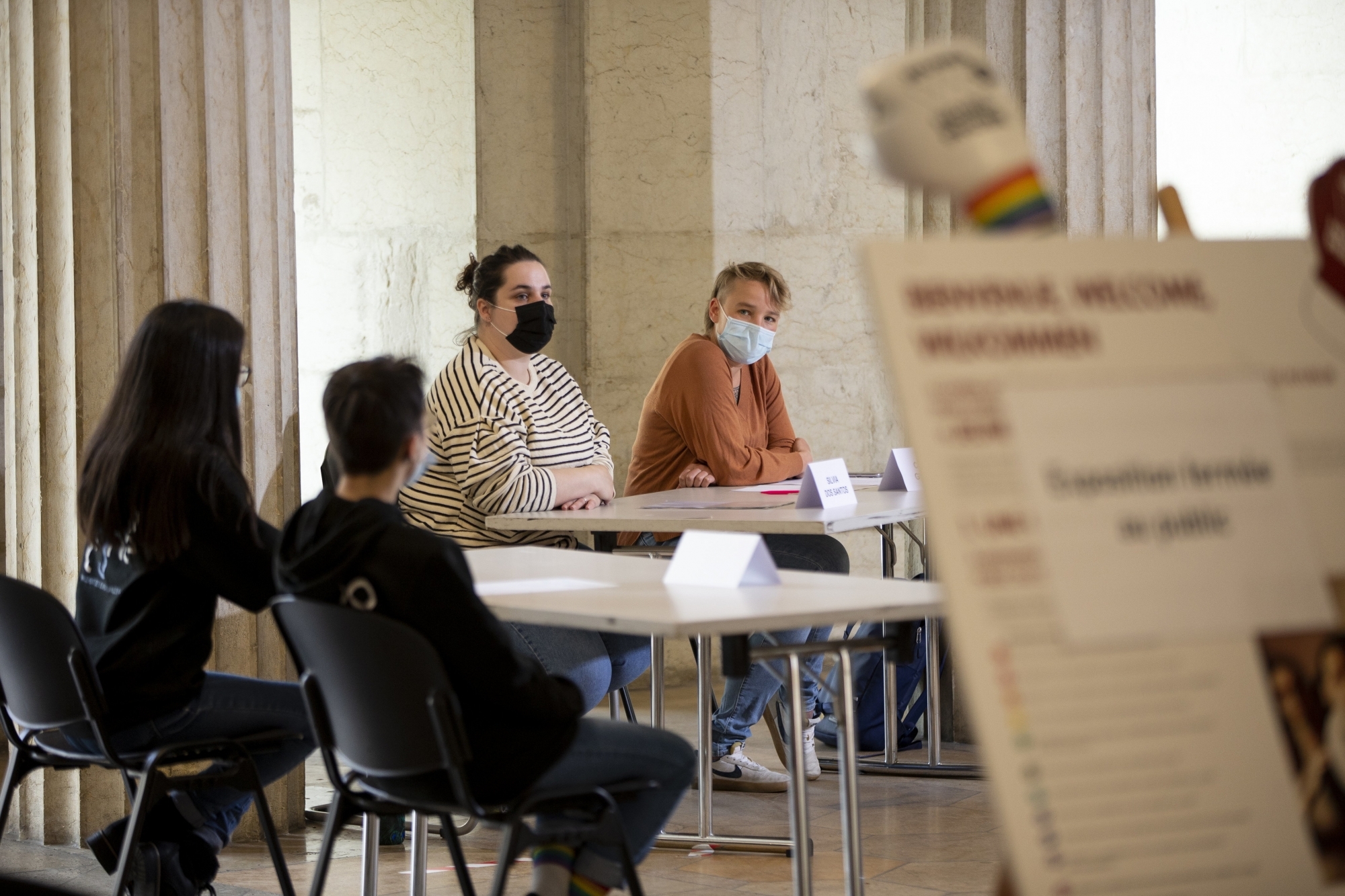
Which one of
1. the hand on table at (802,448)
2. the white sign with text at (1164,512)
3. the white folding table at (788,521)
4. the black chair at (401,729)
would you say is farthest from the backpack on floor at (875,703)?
the white sign with text at (1164,512)

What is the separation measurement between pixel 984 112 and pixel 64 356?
10.3ft

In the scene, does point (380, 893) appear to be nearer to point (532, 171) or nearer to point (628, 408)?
point (628, 408)

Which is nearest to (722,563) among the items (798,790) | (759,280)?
(798,790)

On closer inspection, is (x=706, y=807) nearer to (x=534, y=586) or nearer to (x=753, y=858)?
(x=753, y=858)

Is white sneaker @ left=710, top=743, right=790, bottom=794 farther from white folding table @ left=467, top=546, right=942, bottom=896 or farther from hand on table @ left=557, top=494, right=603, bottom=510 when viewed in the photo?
white folding table @ left=467, top=546, right=942, bottom=896

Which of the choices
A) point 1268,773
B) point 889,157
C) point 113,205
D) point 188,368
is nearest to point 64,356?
point 113,205

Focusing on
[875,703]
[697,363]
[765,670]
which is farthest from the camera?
[875,703]

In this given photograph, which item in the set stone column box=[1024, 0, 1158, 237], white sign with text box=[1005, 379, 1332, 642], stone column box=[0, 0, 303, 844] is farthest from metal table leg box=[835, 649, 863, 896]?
stone column box=[1024, 0, 1158, 237]

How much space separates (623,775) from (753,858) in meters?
1.43

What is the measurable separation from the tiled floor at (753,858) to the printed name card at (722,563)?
0.99 metres

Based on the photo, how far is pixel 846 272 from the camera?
604cm

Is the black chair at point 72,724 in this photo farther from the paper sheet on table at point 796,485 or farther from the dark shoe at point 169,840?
the paper sheet on table at point 796,485

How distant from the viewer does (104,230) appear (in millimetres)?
3787

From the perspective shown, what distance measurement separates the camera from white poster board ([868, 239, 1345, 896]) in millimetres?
1183
